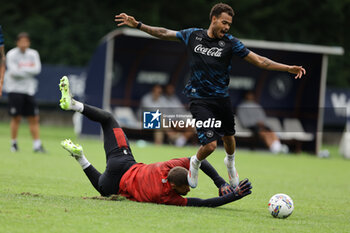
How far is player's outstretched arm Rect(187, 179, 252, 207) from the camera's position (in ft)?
23.9

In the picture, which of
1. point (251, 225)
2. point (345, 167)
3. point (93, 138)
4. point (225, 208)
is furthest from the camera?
point (93, 138)

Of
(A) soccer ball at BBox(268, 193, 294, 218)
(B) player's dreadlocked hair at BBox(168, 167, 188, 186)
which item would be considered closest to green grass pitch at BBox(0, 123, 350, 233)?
(A) soccer ball at BBox(268, 193, 294, 218)

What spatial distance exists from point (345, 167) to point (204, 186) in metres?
7.26

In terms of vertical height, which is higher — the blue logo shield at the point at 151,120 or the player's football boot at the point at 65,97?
the player's football boot at the point at 65,97

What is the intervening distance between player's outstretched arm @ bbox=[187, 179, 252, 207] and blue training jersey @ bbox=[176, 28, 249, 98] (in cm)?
140

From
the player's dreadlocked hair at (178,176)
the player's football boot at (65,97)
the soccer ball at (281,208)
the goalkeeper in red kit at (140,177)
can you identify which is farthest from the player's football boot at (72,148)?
the soccer ball at (281,208)

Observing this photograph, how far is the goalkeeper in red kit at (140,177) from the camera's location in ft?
23.9

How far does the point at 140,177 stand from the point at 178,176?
53 cm

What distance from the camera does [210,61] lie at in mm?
8109

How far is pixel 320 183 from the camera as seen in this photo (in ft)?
38.8

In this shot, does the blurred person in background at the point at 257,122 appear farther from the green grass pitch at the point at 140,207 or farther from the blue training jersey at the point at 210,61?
the blue training jersey at the point at 210,61

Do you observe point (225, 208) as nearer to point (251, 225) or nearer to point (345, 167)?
point (251, 225)

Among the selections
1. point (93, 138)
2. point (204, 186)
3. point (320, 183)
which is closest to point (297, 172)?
point (320, 183)

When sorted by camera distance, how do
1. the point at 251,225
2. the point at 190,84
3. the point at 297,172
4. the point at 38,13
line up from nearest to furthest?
the point at 251,225 < the point at 190,84 < the point at 297,172 < the point at 38,13
